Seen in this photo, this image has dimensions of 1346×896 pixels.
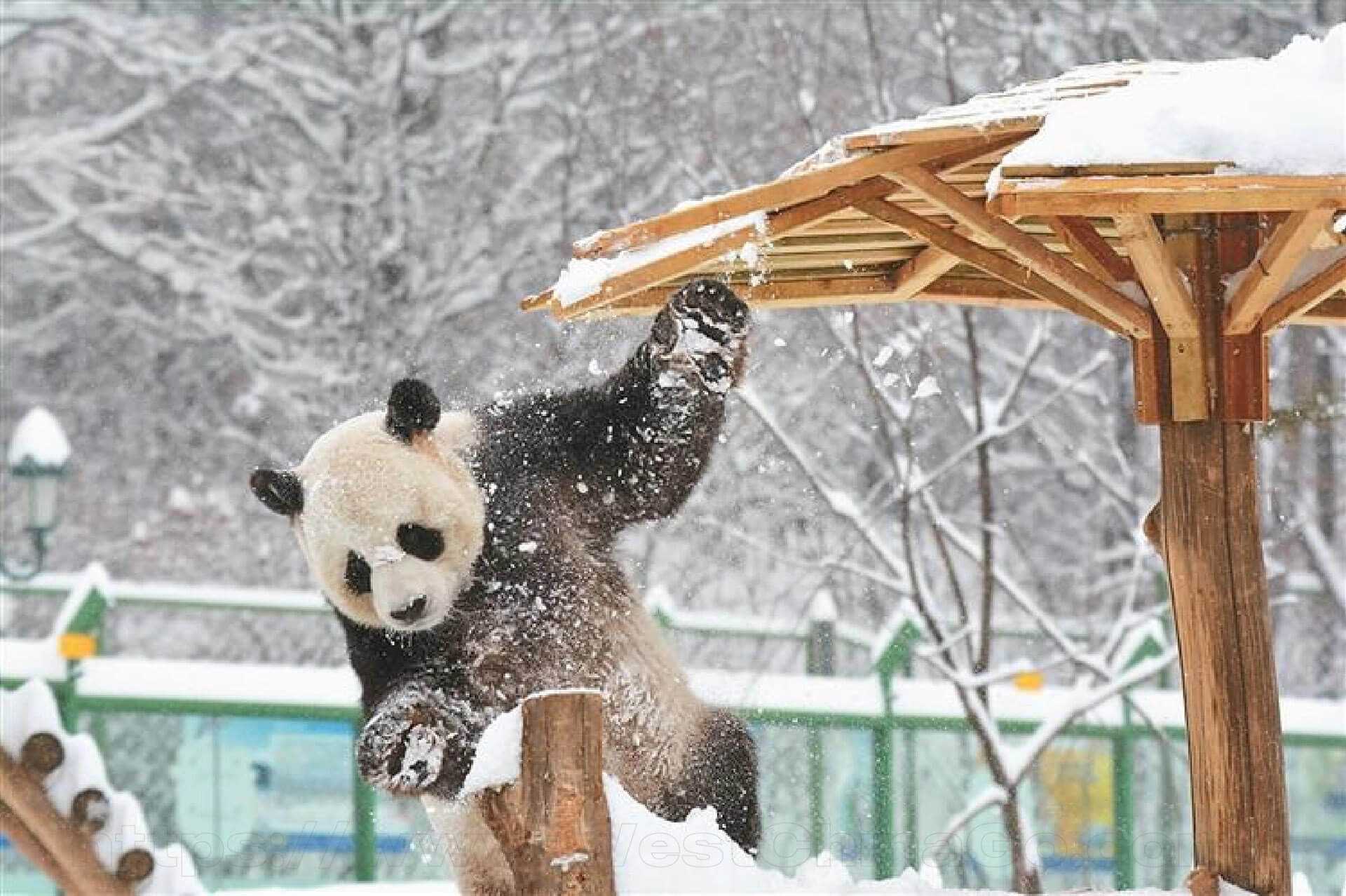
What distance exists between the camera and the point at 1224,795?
3639 mm

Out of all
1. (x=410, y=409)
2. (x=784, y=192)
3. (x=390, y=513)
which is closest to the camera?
(x=784, y=192)

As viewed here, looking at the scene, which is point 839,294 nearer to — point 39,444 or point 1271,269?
point 1271,269

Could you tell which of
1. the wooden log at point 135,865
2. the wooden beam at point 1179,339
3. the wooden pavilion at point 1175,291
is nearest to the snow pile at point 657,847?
the wooden pavilion at point 1175,291

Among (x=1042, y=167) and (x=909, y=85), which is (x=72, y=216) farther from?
(x=1042, y=167)

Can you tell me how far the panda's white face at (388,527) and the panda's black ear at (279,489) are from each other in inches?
0.7

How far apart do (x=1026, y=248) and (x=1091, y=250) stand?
0.25m

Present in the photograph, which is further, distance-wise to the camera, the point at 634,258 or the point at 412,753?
the point at 634,258

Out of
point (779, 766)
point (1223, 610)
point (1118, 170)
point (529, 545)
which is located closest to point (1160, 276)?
point (1118, 170)

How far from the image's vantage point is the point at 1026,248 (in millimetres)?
3430

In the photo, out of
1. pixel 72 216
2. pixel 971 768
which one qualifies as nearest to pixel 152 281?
pixel 72 216

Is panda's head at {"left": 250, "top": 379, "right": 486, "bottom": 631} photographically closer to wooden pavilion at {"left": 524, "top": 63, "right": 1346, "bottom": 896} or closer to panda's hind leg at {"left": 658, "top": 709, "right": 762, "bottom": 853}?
wooden pavilion at {"left": 524, "top": 63, "right": 1346, "bottom": 896}

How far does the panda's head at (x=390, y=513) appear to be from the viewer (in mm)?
3539

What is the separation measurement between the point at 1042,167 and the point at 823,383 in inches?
267

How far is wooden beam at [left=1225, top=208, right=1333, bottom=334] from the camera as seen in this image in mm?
3141
